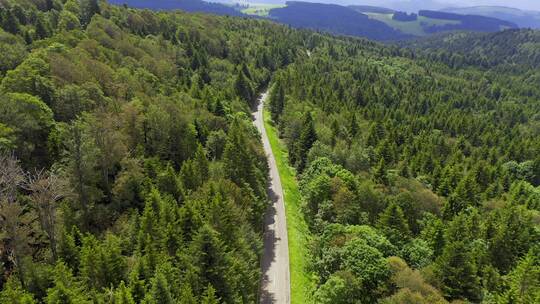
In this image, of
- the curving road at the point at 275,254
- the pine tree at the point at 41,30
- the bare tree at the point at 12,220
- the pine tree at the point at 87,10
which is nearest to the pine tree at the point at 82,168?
the bare tree at the point at 12,220

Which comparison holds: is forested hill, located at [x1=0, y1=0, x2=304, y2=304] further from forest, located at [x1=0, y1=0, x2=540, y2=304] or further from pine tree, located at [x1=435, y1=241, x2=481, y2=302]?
pine tree, located at [x1=435, y1=241, x2=481, y2=302]

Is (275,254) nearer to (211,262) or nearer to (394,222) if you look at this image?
(394,222)

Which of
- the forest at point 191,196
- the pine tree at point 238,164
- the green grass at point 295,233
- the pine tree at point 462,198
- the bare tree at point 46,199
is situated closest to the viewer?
the bare tree at point 46,199

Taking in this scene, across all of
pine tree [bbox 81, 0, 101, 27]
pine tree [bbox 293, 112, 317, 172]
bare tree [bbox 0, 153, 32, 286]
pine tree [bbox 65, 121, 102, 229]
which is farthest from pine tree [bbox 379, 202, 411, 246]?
pine tree [bbox 81, 0, 101, 27]

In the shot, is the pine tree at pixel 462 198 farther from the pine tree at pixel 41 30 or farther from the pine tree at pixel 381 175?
the pine tree at pixel 41 30

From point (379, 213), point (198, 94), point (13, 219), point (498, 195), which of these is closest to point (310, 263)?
point (379, 213)
